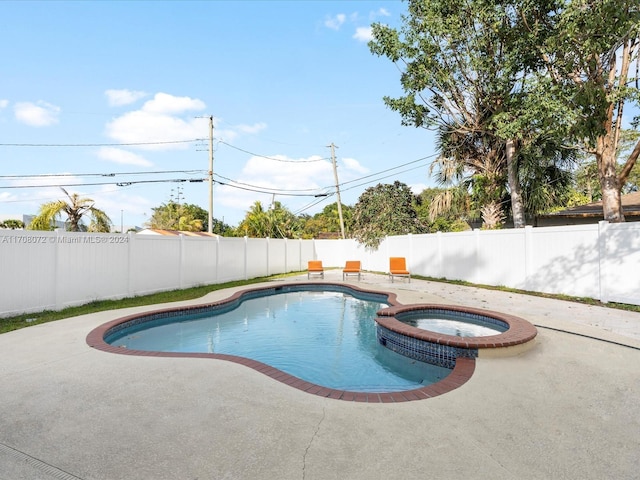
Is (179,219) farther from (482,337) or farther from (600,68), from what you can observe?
(482,337)

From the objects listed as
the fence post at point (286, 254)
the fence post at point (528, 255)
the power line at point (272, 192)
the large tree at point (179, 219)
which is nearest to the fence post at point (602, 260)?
the fence post at point (528, 255)

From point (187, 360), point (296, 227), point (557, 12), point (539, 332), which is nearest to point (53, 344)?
point (187, 360)

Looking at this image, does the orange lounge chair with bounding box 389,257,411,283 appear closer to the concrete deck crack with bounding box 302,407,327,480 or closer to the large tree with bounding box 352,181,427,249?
the large tree with bounding box 352,181,427,249

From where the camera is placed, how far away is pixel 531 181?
40.1 ft

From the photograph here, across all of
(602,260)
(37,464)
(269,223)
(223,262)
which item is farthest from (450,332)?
(269,223)

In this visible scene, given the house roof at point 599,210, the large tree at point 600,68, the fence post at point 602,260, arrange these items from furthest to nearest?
1. the house roof at point 599,210
2. the fence post at point 602,260
3. the large tree at point 600,68

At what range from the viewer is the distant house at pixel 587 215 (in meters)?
13.1

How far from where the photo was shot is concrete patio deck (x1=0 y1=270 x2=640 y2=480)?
2162mm

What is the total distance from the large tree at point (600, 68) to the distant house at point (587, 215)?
16.1ft

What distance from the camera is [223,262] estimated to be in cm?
1372

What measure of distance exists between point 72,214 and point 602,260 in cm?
1857

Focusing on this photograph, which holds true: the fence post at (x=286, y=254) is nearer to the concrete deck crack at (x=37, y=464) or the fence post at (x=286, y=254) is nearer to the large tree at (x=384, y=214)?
the large tree at (x=384, y=214)

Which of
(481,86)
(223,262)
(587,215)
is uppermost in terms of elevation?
(481,86)

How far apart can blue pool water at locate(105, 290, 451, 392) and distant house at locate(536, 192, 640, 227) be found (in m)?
9.82
